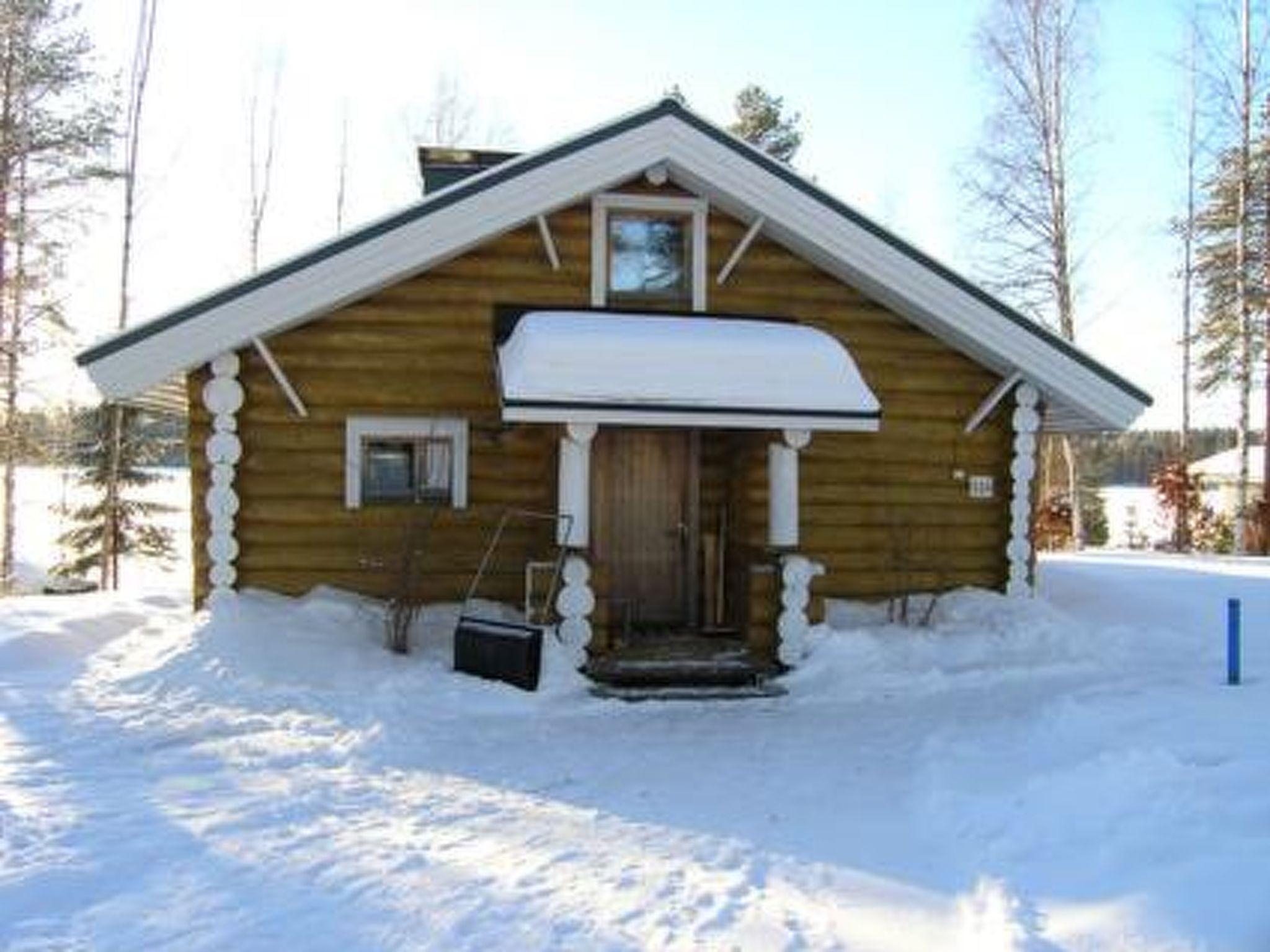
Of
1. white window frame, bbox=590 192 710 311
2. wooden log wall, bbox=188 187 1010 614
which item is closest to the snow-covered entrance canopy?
white window frame, bbox=590 192 710 311

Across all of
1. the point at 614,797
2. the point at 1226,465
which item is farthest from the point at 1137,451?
the point at 614,797

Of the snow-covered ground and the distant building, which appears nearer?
the snow-covered ground

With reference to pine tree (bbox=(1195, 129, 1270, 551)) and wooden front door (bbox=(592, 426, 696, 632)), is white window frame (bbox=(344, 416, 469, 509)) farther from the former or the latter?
pine tree (bbox=(1195, 129, 1270, 551))

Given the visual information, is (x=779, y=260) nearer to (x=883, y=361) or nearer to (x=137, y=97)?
(x=883, y=361)

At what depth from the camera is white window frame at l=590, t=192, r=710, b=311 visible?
1182 cm

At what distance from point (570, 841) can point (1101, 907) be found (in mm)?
2508

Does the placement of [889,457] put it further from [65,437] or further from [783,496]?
[65,437]

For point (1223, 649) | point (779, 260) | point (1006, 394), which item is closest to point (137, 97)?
point (779, 260)

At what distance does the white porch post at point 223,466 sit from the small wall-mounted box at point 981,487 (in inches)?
289

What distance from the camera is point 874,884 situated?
17.6 ft

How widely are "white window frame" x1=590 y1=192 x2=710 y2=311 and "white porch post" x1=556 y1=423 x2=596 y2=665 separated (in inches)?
84.7

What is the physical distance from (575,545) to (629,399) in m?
1.32

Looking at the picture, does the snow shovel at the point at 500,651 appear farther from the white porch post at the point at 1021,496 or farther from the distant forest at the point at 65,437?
the distant forest at the point at 65,437

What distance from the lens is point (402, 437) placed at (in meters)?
11.5
